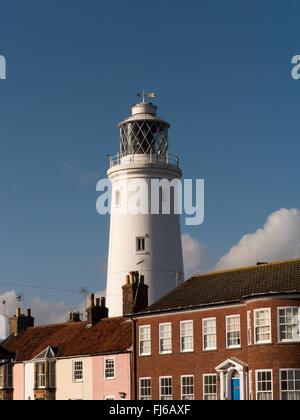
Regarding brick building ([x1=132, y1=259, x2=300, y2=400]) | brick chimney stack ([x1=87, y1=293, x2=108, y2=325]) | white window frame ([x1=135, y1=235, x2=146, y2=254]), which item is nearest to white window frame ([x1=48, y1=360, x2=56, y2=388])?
brick chimney stack ([x1=87, y1=293, x2=108, y2=325])

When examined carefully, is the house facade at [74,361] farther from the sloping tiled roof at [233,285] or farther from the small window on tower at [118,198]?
the small window on tower at [118,198]

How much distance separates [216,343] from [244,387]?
3.34 meters

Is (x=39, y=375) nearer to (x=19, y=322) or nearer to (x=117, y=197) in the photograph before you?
(x=19, y=322)

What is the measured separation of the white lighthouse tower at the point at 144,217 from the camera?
6469 cm

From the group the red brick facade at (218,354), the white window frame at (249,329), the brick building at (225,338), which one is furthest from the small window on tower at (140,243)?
the white window frame at (249,329)

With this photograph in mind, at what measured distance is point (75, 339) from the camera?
60.6 m

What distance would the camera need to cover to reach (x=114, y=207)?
67188 millimetres

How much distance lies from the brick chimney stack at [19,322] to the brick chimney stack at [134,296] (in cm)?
1501

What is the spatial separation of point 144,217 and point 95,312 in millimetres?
8873

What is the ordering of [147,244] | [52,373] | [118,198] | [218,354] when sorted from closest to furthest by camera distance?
1. [218,354]
2. [52,373]
3. [147,244]
4. [118,198]

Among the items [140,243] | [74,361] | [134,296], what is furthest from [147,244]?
[74,361]

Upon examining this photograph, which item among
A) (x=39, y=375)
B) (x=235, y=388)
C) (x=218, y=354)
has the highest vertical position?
(x=218, y=354)

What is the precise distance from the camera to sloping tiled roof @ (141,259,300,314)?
45906 mm
